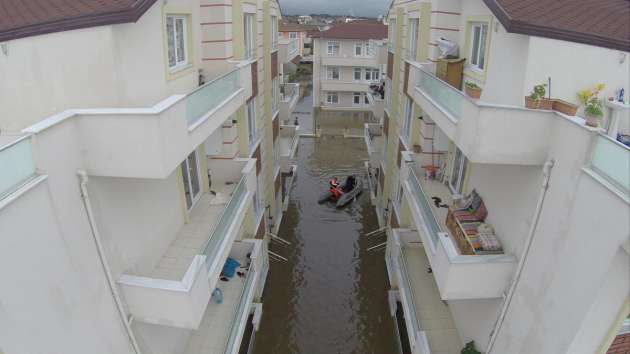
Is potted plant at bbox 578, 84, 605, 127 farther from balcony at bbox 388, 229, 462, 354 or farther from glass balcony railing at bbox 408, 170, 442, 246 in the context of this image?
balcony at bbox 388, 229, 462, 354

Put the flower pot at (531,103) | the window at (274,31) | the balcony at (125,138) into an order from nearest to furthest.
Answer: the balcony at (125,138) → the flower pot at (531,103) → the window at (274,31)

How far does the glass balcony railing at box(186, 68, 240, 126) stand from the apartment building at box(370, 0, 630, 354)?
215 inches

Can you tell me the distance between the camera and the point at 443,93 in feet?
32.0

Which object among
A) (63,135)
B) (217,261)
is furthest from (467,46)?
(63,135)

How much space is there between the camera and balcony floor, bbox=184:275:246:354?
10445 mm

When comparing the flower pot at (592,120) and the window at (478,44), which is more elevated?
the window at (478,44)

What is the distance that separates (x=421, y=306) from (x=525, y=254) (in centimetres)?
501

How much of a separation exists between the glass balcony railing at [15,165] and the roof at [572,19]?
27.2ft

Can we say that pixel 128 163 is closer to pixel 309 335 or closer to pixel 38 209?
pixel 38 209

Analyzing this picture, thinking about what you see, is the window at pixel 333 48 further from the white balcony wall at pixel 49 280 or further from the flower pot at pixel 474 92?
the white balcony wall at pixel 49 280

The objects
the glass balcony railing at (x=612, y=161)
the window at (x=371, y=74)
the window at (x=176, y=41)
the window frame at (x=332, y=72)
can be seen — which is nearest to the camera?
the glass balcony railing at (x=612, y=161)

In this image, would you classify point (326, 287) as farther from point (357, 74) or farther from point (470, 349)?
point (357, 74)

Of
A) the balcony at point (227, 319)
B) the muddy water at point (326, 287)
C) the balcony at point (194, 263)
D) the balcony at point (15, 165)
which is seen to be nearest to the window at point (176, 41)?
the balcony at point (194, 263)

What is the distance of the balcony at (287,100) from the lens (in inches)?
959
